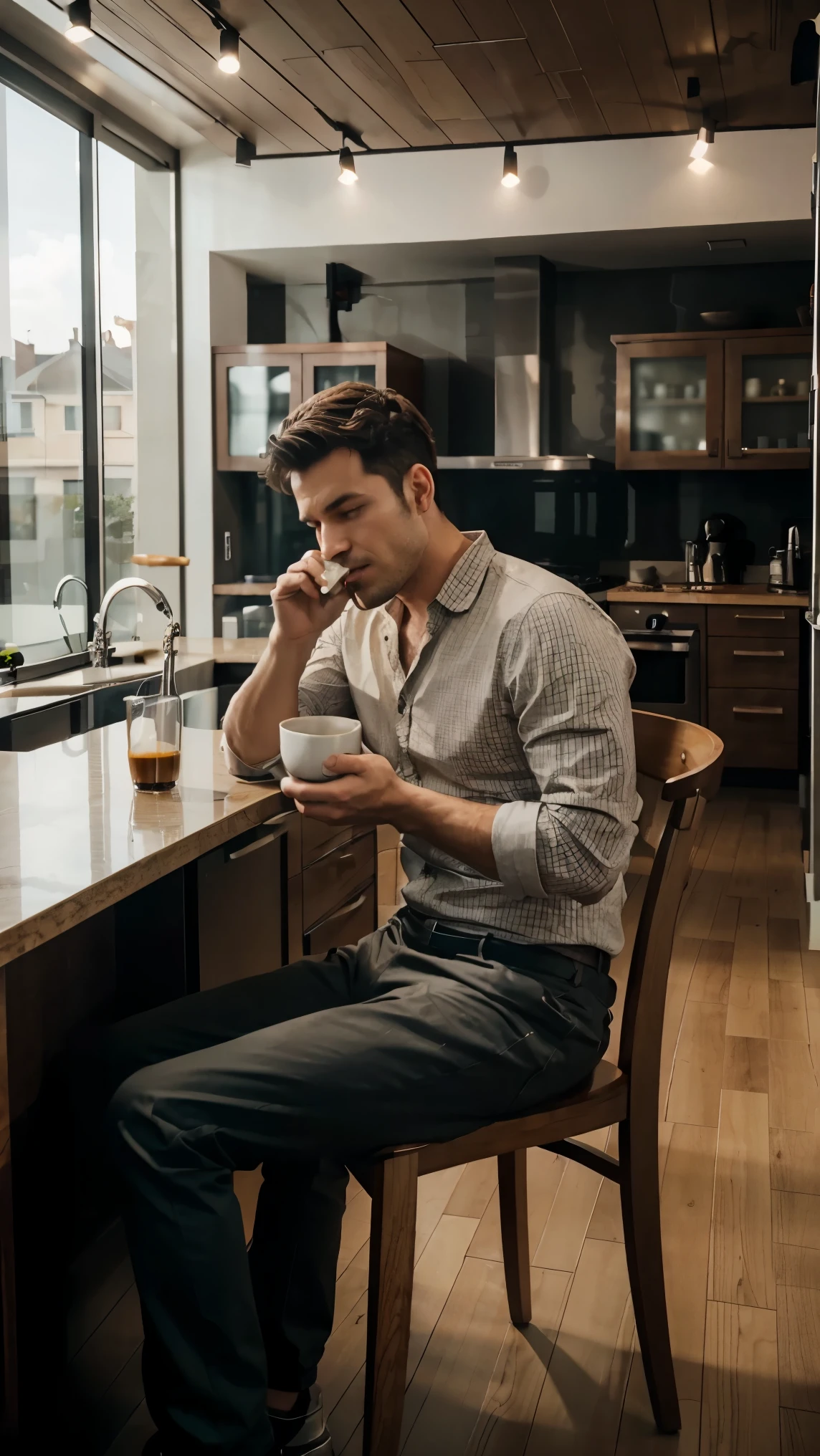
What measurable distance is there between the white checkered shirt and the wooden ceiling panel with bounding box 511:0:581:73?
10.7 ft

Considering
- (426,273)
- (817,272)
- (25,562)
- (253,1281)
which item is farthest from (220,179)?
(253,1281)

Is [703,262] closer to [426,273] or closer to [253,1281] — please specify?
[426,273]

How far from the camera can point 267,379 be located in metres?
5.90

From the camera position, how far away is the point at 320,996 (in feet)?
5.01

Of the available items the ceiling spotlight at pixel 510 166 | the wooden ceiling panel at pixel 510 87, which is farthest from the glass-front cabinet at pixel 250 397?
the wooden ceiling panel at pixel 510 87

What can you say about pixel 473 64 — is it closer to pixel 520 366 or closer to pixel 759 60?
pixel 759 60

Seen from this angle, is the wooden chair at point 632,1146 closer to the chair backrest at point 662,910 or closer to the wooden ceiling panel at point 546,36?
the chair backrest at point 662,910

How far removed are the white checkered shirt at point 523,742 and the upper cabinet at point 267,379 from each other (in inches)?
177

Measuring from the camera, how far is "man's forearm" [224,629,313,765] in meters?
1.63

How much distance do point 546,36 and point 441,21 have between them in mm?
386

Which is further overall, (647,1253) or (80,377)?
(80,377)

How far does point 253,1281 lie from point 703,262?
5.84 metres

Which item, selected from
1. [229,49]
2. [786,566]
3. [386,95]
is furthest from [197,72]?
[786,566]

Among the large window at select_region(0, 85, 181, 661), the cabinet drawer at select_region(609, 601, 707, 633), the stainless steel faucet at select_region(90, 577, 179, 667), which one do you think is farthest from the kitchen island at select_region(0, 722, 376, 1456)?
the cabinet drawer at select_region(609, 601, 707, 633)
